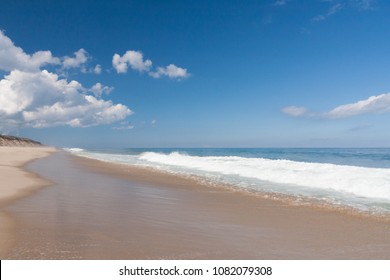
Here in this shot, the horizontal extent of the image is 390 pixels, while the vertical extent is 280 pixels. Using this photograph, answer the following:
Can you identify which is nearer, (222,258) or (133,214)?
(222,258)

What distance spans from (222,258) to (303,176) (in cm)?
1402

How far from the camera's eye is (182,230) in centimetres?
697

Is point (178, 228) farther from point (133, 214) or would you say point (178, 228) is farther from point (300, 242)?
point (300, 242)

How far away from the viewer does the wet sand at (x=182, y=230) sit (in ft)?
17.8

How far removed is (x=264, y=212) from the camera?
9.43 m

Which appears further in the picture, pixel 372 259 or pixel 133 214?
pixel 133 214

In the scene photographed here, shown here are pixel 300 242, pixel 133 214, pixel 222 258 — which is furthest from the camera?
pixel 133 214

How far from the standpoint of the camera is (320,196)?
1267cm

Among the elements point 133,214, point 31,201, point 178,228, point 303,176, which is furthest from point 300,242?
point 303,176

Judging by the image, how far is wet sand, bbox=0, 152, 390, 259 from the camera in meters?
5.43

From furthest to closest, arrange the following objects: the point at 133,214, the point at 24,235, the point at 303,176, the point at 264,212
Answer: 1. the point at 303,176
2. the point at 264,212
3. the point at 133,214
4. the point at 24,235

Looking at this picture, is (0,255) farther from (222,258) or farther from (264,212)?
(264,212)

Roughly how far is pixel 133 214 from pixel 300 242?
426cm

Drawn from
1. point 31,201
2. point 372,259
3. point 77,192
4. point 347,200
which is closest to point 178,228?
point 372,259
